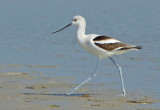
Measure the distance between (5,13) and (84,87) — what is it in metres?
16.1

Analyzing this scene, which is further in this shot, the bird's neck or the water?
the water

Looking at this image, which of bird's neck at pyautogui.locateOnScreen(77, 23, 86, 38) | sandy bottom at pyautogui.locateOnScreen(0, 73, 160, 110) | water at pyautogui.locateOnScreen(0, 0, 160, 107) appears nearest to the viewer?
sandy bottom at pyautogui.locateOnScreen(0, 73, 160, 110)

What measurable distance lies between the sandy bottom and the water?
501mm

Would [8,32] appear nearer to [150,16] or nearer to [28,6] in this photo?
[150,16]

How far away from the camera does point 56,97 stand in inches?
326

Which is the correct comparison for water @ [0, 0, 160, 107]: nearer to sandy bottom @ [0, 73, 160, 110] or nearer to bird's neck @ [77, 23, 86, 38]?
sandy bottom @ [0, 73, 160, 110]

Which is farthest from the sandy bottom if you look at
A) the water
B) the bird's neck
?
the bird's neck

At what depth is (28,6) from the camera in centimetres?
2916

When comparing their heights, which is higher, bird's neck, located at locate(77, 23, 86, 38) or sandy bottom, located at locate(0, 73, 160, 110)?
bird's neck, located at locate(77, 23, 86, 38)

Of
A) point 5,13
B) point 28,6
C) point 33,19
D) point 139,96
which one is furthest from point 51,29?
point 139,96

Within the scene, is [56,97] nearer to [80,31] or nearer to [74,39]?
[80,31]

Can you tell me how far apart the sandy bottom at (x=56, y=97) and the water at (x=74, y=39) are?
50 centimetres

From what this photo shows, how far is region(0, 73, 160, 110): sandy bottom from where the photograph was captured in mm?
7508

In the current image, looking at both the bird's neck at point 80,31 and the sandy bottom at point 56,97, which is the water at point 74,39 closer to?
the sandy bottom at point 56,97
